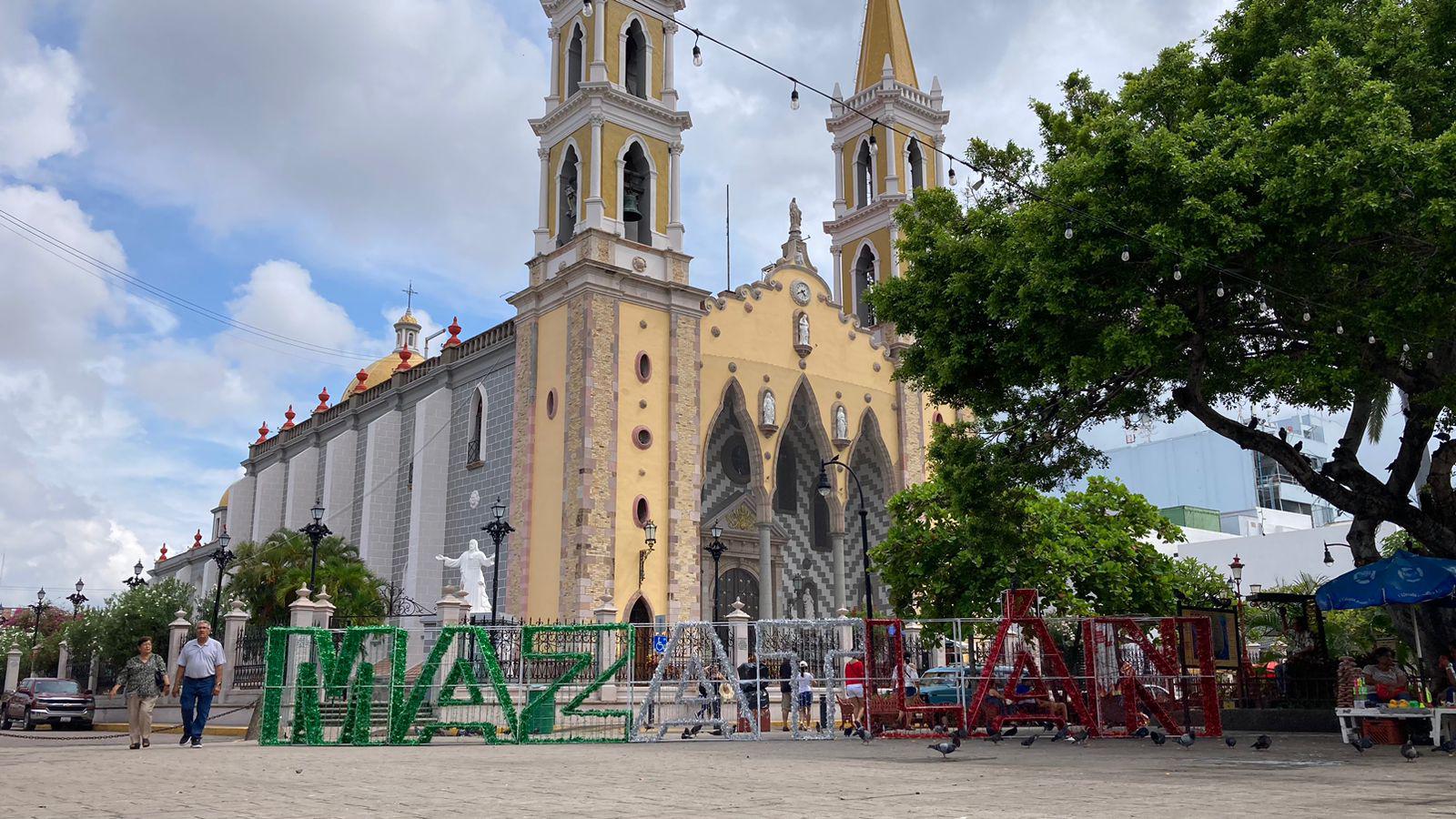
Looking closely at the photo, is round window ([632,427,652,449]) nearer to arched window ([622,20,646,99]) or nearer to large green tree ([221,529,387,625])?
large green tree ([221,529,387,625])

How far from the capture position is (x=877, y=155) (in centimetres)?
3838

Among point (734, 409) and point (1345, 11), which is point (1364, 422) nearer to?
point (1345, 11)

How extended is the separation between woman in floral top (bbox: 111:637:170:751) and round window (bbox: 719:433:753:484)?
68.5ft

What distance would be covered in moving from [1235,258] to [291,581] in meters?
21.6

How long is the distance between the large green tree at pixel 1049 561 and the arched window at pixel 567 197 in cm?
1144

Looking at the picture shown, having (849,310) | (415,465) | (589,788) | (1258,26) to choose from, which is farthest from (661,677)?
(849,310)

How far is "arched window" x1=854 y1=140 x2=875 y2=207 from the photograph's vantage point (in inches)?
1531

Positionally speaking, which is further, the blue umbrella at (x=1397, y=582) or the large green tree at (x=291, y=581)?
the large green tree at (x=291, y=581)

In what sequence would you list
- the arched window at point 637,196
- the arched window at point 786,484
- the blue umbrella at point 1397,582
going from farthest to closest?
the arched window at point 786,484 → the arched window at point 637,196 → the blue umbrella at point 1397,582

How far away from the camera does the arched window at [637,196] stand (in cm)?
3148

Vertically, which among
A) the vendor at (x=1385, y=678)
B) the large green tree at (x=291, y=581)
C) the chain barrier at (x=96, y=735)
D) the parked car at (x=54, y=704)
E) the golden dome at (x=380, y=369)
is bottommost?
the chain barrier at (x=96, y=735)

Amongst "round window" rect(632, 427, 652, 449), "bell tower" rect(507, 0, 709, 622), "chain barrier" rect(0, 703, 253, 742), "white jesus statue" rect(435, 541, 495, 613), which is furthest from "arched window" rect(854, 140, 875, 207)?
"chain barrier" rect(0, 703, 253, 742)

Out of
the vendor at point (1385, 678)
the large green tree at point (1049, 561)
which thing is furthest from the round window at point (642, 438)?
the vendor at point (1385, 678)

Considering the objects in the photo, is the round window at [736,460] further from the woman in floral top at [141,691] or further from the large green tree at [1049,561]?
the woman in floral top at [141,691]
